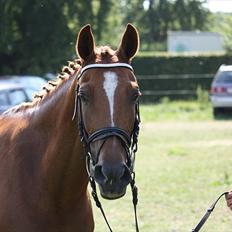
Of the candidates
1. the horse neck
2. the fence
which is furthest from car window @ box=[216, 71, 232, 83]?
the horse neck

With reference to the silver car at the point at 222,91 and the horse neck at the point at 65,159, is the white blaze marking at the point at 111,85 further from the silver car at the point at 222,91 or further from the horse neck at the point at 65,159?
the silver car at the point at 222,91

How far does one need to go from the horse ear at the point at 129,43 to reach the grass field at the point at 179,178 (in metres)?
3.99

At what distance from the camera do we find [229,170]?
1202cm

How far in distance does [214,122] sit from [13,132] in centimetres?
1727

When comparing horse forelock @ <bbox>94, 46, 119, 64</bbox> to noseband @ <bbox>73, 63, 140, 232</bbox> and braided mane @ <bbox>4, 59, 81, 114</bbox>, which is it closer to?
noseband @ <bbox>73, 63, 140, 232</bbox>

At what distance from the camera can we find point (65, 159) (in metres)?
4.07

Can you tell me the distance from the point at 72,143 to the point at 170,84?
2654 centimetres

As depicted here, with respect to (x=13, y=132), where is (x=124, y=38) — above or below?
above

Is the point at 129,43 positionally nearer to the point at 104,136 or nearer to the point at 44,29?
the point at 104,136

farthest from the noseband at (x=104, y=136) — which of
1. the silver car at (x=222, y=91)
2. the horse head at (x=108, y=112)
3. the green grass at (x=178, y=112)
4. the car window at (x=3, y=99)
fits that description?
the green grass at (x=178, y=112)

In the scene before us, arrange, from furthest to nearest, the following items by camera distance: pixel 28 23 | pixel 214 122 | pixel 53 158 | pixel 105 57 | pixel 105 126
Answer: pixel 28 23
pixel 214 122
pixel 53 158
pixel 105 57
pixel 105 126

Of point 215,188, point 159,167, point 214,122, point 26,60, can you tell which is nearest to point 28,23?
point 26,60

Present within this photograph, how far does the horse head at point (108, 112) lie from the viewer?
3.44 meters

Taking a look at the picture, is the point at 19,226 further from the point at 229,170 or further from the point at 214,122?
the point at 214,122
